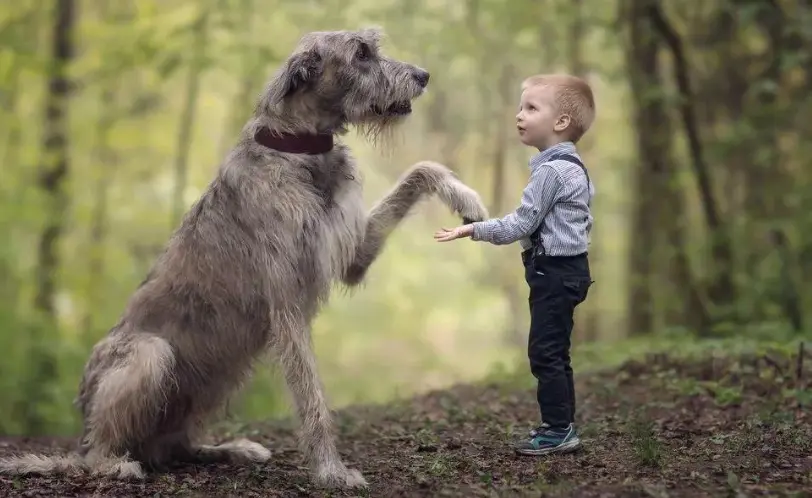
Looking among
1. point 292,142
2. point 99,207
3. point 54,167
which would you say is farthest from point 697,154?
point 99,207

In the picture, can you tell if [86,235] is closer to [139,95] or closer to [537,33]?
[139,95]

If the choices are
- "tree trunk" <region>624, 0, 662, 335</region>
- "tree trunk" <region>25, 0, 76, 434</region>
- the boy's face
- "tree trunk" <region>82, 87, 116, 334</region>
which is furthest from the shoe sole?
"tree trunk" <region>82, 87, 116, 334</region>

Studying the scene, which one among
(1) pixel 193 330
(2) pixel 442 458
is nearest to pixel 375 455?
(2) pixel 442 458

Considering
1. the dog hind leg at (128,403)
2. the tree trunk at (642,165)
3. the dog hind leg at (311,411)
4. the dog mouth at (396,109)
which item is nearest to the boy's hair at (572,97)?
the dog mouth at (396,109)

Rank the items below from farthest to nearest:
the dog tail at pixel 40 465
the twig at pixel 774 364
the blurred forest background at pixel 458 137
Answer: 1. the blurred forest background at pixel 458 137
2. the twig at pixel 774 364
3. the dog tail at pixel 40 465

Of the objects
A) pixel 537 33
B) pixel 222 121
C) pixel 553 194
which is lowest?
pixel 553 194

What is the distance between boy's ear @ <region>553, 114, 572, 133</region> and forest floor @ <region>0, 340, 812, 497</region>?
171cm

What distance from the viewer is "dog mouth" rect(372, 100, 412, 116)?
5.11 m

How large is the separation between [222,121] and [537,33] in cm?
635

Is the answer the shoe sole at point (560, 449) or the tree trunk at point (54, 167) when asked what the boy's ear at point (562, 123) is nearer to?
the shoe sole at point (560, 449)

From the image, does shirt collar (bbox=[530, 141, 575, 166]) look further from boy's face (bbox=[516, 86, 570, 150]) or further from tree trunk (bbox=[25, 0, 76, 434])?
tree trunk (bbox=[25, 0, 76, 434])

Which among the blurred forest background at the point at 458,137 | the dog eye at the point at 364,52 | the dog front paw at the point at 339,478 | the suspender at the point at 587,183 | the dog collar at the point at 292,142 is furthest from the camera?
the blurred forest background at the point at 458,137

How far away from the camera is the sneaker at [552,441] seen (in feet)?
15.7

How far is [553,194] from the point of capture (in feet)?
15.3
